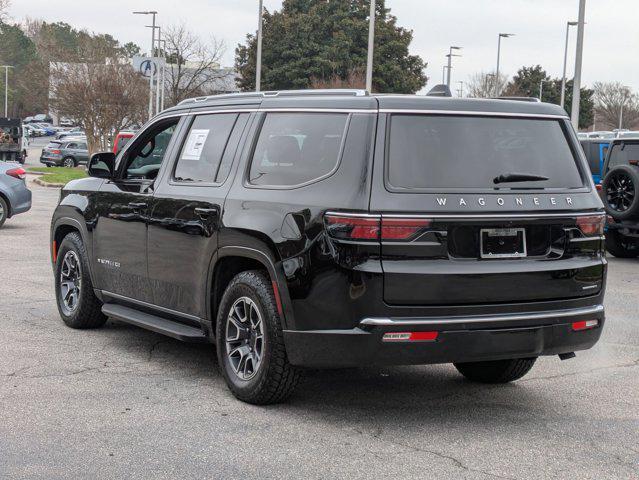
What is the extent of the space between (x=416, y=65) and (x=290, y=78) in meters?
8.77

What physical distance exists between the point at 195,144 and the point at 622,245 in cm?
1114

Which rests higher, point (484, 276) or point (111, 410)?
point (484, 276)

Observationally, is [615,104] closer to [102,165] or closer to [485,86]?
[485,86]

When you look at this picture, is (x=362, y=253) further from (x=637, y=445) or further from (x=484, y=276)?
(x=637, y=445)

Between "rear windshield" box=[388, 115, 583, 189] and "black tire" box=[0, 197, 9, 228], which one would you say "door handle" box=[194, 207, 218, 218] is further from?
"black tire" box=[0, 197, 9, 228]

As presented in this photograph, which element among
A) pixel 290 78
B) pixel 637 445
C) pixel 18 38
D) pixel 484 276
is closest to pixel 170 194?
pixel 484 276

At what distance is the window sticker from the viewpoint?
6.68 meters

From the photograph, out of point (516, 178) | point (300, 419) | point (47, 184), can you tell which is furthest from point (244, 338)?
point (47, 184)

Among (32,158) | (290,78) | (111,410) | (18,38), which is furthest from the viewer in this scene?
(18,38)

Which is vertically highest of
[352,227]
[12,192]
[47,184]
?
[352,227]

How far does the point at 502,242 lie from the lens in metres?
5.45

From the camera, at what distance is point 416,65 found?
68.8 m

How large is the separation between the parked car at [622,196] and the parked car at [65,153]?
3638 centimetres

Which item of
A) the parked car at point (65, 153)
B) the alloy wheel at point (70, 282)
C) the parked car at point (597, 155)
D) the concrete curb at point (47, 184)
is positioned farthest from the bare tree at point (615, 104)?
the alloy wheel at point (70, 282)
